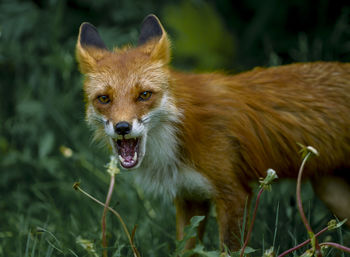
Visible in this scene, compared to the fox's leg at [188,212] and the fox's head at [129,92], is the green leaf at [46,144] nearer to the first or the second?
the fox's head at [129,92]

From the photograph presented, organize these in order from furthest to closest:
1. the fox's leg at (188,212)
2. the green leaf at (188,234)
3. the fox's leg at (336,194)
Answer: the fox's leg at (336,194) < the fox's leg at (188,212) < the green leaf at (188,234)

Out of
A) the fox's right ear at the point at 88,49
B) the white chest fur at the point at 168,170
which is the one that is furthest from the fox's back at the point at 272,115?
the fox's right ear at the point at 88,49

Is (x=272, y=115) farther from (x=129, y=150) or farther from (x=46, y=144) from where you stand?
(x=46, y=144)

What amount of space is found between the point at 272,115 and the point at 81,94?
10.3 feet

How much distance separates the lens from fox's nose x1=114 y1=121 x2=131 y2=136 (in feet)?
12.9

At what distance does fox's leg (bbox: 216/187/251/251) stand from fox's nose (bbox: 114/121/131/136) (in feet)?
3.55

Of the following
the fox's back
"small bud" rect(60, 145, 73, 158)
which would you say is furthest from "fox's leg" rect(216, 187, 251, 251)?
"small bud" rect(60, 145, 73, 158)

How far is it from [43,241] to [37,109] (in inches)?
109

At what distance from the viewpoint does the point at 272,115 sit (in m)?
4.85

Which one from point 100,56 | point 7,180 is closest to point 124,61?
point 100,56

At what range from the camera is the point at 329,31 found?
27.1 feet

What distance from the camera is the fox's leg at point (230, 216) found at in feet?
14.7

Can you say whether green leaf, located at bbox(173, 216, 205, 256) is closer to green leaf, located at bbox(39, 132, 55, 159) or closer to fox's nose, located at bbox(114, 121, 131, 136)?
fox's nose, located at bbox(114, 121, 131, 136)

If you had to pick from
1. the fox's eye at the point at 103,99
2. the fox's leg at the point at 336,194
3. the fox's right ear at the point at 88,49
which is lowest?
the fox's leg at the point at 336,194
